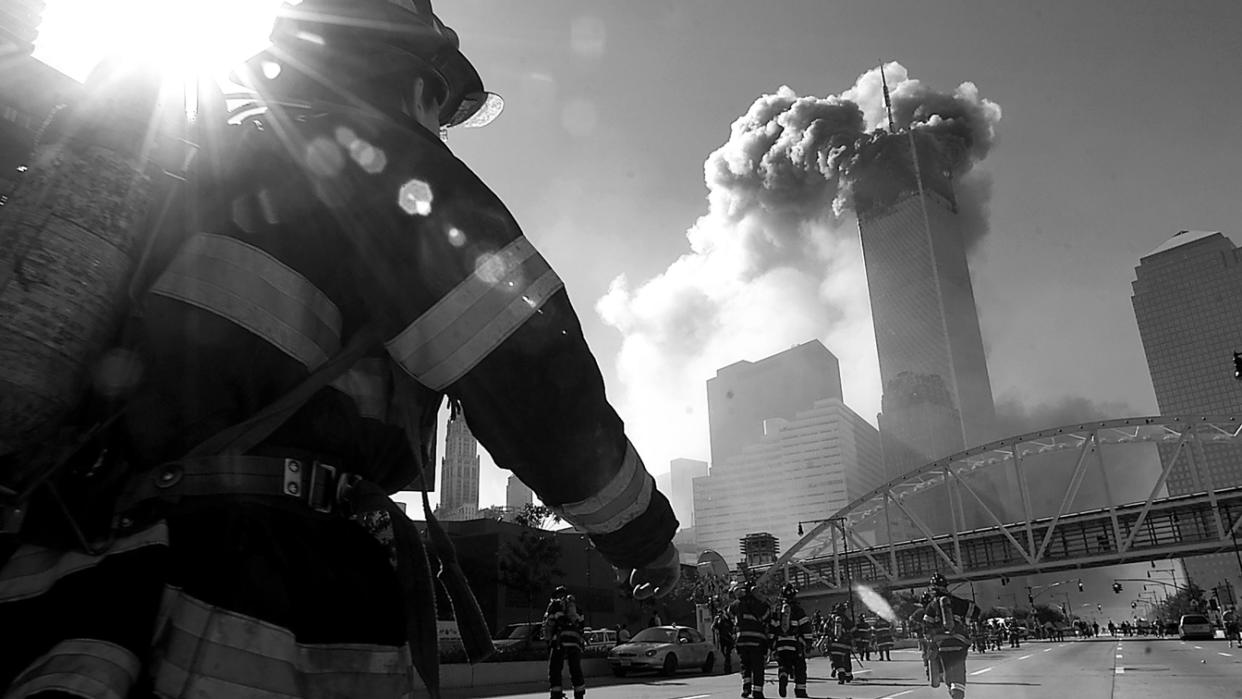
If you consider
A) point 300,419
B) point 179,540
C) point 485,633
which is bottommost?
point 485,633

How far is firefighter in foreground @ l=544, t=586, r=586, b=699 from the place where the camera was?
38.7 ft

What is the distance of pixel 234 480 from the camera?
4.52 ft

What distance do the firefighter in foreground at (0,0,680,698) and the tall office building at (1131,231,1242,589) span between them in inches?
8883

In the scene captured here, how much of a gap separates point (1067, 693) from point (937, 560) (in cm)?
9309

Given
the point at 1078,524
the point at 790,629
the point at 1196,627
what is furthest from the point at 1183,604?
the point at 790,629

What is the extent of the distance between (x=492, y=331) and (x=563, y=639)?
11.9 metres

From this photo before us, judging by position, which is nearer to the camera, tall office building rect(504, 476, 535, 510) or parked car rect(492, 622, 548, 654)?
tall office building rect(504, 476, 535, 510)

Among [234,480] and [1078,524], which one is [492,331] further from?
[1078,524]

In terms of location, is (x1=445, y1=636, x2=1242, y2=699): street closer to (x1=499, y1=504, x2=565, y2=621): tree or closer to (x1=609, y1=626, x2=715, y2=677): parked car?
(x1=609, y1=626, x2=715, y2=677): parked car

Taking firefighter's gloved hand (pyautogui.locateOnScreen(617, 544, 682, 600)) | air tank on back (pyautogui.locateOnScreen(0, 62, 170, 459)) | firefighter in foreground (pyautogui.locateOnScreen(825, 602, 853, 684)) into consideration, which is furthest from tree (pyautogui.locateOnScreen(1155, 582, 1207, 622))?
air tank on back (pyautogui.locateOnScreen(0, 62, 170, 459))

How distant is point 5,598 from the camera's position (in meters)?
1.22

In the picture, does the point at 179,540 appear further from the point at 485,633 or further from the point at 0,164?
the point at 0,164

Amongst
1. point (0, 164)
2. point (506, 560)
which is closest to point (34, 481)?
point (0, 164)

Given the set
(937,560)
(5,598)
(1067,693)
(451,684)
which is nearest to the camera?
(5,598)
